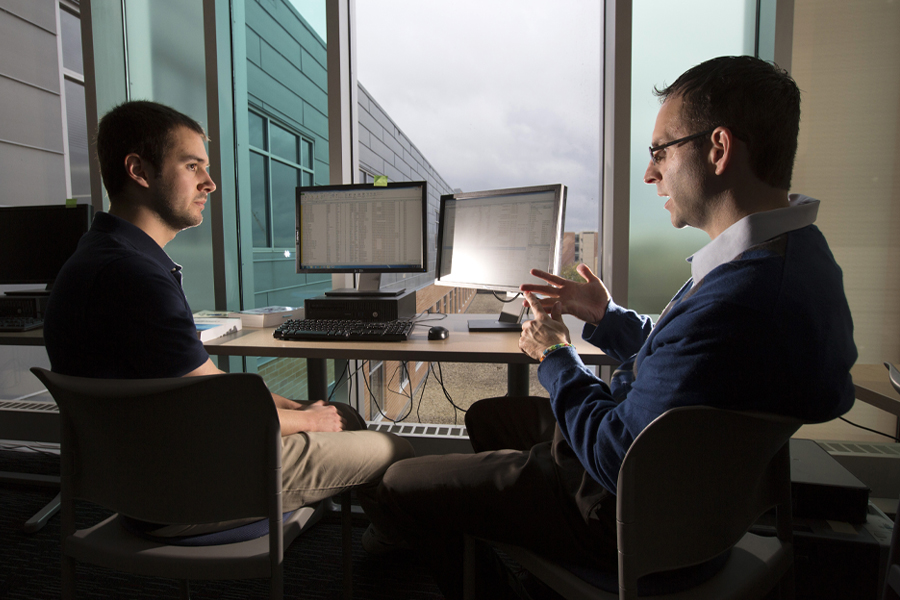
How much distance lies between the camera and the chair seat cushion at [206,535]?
874 millimetres

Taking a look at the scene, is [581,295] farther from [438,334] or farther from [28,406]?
[28,406]

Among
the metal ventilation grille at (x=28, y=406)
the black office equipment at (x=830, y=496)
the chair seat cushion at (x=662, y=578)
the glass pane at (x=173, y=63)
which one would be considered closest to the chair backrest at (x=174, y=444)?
the chair seat cushion at (x=662, y=578)

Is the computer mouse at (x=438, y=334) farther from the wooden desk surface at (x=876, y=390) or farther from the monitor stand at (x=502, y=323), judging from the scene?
the wooden desk surface at (x=876, y=390)

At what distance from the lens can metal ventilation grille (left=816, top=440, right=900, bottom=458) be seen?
184cm

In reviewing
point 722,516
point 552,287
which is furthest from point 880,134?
point 722,516

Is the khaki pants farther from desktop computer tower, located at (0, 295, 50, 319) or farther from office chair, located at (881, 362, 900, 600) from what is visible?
desktop computer tower, located at (0, 295, 50, 319)

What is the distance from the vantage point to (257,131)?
2.89m

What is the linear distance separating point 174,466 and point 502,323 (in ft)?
4.02

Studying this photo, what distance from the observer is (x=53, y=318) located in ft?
3.01

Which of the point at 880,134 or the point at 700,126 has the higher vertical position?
the point at 880,134

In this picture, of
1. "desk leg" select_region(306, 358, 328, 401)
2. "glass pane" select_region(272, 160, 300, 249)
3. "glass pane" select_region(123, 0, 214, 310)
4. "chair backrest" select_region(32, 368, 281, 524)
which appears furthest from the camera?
"glass pane" select_region(272, 160, 300, 249)

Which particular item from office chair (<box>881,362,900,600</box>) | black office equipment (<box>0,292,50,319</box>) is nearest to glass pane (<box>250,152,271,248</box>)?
black office equipment (<box>0,292,50,319</box>)

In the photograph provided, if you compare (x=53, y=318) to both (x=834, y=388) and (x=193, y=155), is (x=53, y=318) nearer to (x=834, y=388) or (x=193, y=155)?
(x=193, y=155)

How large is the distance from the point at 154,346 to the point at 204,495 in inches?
12.2
